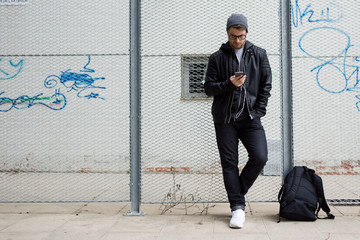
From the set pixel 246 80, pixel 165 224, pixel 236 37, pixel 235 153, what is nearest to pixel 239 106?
pixel 246 80

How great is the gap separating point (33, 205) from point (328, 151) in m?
4.53

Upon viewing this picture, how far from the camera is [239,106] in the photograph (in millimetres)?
3604

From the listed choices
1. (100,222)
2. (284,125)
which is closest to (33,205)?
(100,222)

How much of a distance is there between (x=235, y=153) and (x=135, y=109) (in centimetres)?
114

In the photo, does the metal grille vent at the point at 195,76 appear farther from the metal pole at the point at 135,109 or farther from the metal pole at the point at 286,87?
the metal pole at the point at 286,87

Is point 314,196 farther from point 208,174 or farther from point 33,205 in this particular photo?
point 33,205

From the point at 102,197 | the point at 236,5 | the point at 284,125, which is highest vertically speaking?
the point at 236,5

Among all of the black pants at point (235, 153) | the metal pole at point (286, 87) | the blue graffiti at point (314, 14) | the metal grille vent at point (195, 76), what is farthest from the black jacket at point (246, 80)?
the blue graffiti at point (314, 14)

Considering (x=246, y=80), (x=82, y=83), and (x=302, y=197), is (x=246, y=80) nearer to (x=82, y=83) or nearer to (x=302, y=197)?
(x=302, y=197)

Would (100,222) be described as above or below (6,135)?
below

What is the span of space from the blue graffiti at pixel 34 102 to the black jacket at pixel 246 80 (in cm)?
395

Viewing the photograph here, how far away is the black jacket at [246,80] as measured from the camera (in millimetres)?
3631

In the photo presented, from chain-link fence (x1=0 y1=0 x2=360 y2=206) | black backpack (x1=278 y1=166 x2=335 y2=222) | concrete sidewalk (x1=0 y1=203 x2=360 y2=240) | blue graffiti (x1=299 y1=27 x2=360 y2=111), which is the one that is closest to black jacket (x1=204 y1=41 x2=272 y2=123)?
black backpack (x1=278 y1=166 x2=335 y2=222)

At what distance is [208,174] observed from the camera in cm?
538
